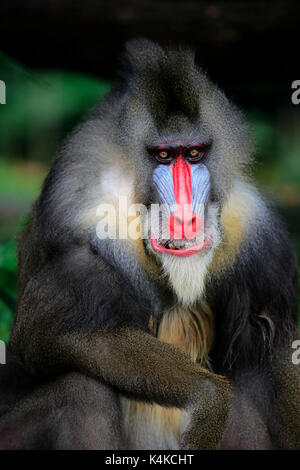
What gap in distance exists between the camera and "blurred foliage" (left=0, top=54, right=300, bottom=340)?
862 cm

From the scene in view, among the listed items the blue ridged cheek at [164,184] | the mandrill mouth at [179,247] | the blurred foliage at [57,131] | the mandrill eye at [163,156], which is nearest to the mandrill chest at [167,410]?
the mandrill mouth at [179,247]

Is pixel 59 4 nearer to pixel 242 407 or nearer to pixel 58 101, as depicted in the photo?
pixel 58 101

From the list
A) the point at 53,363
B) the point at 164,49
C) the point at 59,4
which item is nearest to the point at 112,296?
the point at 53,363

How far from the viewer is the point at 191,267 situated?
362 centimetres

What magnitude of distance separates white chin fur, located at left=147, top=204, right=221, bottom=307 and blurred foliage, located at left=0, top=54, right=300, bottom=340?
11.4 feet

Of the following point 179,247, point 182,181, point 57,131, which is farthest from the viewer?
point 57,131

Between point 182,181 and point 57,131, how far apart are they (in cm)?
620

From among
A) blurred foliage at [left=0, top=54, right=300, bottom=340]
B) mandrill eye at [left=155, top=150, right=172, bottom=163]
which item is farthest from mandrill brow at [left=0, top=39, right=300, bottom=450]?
blurred foliage at [left=0, top=54, right=300, bottom=340]

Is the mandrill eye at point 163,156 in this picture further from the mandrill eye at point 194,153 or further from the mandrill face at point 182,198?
the mandrill eye at point 194,153

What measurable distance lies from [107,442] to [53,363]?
0.44 m

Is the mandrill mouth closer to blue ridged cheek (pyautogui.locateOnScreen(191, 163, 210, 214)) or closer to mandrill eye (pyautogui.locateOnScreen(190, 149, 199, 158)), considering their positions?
blue ridged cheek (pyautogui.locateOnScreen(191, 163, 210, 214))

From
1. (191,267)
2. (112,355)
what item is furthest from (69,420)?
(191,267)

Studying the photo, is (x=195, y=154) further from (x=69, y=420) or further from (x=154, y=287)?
(x=69, y=420)

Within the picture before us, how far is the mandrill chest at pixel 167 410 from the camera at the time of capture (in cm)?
404
